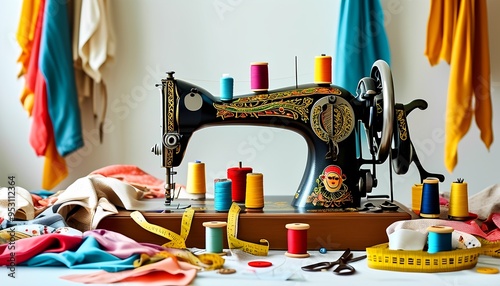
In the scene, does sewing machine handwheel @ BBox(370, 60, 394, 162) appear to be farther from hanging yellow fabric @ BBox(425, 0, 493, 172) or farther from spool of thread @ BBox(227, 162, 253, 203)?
hanging yellow fabric @ BBox(425, 0, 493, 172)

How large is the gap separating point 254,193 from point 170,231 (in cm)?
24

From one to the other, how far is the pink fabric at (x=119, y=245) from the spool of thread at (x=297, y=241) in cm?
30

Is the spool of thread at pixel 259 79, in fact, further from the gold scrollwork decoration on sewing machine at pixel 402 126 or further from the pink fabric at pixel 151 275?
the pink fabric at pixel 151 275

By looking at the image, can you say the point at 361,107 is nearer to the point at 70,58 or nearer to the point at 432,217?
the point at 432,217

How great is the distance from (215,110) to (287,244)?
1.34ft

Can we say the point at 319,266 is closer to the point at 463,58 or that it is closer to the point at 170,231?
the point at 170,231

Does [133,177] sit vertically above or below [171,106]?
below

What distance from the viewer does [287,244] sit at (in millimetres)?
1695

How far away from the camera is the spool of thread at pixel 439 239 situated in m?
1.50

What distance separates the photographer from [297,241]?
161 cm

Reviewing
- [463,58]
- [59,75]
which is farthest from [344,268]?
[59,75]

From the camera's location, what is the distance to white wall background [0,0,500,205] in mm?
3275

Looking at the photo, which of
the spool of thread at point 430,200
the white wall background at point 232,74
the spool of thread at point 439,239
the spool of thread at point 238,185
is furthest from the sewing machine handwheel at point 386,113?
the white wall background at point 232,74

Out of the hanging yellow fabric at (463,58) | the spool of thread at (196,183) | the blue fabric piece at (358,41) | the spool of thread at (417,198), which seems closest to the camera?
the spool of thread at (417,198)
